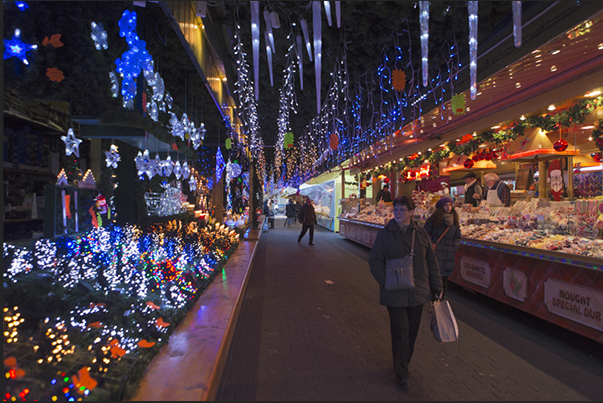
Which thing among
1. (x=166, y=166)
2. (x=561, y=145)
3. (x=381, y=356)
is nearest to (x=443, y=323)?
(x=381, y=356)

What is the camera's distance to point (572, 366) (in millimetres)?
3342

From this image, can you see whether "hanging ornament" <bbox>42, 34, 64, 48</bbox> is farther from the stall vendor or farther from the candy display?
the stall vendor

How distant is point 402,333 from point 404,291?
355mm

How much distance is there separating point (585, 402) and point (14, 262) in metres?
4.27

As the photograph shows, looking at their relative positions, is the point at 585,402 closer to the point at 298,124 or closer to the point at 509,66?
the point at 509,66

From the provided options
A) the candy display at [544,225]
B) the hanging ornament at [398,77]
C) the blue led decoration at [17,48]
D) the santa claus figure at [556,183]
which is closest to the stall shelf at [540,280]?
the candy display at [544,225]

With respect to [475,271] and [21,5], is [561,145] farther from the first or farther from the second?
[21,5]

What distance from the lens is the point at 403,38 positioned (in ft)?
21.0

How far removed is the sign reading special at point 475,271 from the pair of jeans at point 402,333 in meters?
2.94

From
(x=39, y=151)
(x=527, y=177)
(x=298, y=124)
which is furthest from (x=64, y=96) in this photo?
(x=298, y=124)

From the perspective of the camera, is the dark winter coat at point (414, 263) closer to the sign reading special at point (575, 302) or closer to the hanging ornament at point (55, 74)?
the sign reading special at point (575, 302)

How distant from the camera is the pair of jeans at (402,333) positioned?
9.72 feet

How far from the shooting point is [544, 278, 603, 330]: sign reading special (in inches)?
142

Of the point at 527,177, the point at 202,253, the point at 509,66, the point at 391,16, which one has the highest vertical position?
the point at 391,16
